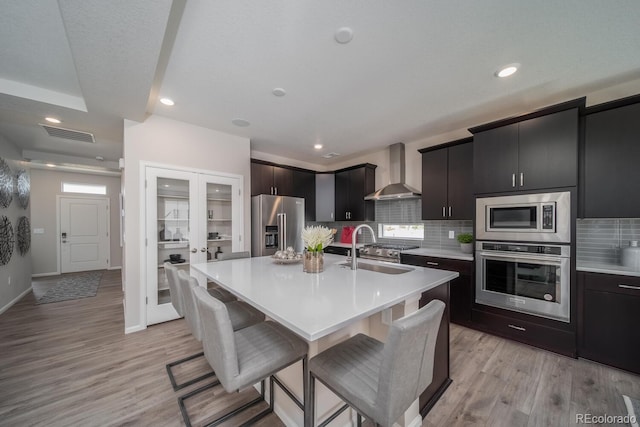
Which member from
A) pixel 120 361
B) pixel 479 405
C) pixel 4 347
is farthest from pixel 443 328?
pixel 4 347

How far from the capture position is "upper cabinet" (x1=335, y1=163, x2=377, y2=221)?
4371mm

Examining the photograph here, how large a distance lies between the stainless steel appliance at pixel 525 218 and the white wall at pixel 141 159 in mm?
3684

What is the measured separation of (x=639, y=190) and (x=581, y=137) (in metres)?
0.65

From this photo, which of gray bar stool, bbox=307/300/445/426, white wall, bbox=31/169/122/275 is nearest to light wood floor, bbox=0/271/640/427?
gray bar stool, bbox=307/300/445/426

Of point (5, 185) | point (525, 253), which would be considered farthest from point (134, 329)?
point (525, 253)

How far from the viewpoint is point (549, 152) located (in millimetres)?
2363

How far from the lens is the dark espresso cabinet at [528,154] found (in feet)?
7.43

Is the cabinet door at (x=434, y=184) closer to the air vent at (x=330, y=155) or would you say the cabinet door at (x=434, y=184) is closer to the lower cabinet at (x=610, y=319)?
the lower cabinet at (x=610, y=319)

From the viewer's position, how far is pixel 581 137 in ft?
7.60

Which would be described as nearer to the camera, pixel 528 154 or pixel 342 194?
pixel 528 154

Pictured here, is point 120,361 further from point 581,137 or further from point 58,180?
point 58,180

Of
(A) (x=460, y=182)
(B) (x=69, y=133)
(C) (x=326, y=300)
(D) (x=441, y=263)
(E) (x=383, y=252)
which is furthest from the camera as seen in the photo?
(E) (x=383, y=252)

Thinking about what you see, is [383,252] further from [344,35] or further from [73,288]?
[73,288]

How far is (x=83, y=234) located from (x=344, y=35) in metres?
7.94
